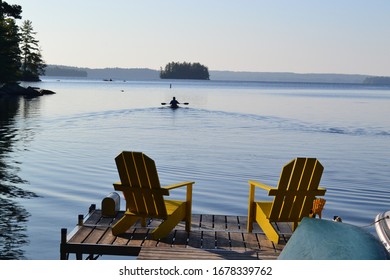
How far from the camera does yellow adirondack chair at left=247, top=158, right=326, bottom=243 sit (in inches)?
355

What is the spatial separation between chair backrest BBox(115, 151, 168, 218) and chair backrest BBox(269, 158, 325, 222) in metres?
1.69

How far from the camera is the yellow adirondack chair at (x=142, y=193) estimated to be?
895 cm

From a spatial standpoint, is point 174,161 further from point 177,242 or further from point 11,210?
point 177,242

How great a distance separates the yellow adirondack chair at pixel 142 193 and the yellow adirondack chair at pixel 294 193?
1437mm

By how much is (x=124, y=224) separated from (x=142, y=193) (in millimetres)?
571

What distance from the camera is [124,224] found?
920 centimetres

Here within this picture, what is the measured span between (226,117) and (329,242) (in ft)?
146

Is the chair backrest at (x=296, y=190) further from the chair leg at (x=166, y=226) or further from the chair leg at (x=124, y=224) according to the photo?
the chair leg at (x=124, y=224)

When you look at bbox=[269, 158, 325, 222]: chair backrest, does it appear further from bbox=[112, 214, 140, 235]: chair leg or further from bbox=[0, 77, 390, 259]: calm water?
bbox=[0, 77, 390, 259]: calm water

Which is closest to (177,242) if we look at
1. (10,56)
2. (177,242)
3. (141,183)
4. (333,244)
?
(177,242)

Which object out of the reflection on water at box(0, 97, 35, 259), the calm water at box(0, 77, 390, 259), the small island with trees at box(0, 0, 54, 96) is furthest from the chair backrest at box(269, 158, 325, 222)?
the small island with trees at box(0, 0, 54, 96)

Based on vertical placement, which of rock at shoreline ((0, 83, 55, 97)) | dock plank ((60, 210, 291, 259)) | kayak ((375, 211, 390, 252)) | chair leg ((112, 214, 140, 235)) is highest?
kayak ((375, 211, 390, 252))
